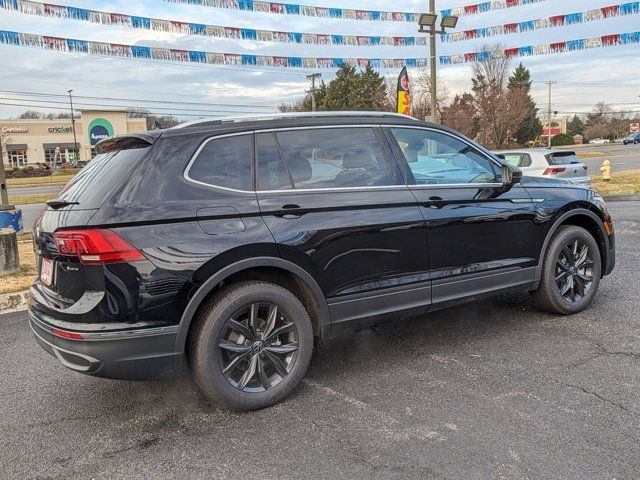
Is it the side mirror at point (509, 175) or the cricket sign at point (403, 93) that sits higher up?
the cricket sign at point (403, 93)

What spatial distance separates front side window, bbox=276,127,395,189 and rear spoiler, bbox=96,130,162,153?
83 centimetres

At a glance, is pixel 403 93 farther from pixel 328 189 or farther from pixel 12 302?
pixel 328 189

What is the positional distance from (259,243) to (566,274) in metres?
3.13

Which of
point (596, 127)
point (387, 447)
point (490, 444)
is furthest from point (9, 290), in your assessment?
point (596, 127)

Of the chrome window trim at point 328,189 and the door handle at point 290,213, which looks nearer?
the chrome window trim at point 328,189

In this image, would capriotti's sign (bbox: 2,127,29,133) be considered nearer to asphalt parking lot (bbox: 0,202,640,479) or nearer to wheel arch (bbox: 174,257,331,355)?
asphalt parking lot (bbox: 0,202,640,479)

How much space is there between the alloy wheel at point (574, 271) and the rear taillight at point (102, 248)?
3726mm

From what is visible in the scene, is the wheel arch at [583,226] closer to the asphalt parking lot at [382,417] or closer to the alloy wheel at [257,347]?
the asphalt parking lot at [382,417]

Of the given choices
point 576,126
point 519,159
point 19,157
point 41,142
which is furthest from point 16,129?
point 576,126

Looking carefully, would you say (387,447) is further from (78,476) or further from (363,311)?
(78,476)

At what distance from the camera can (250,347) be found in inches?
134

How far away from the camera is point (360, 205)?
373 cm

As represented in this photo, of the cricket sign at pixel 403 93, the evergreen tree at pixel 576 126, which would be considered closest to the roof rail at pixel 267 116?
the cricket sign at pixel 403 93

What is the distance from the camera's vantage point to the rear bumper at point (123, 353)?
3.00m
